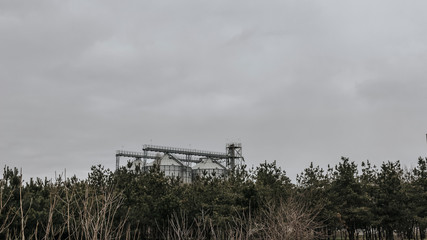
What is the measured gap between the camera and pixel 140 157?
70.1 m

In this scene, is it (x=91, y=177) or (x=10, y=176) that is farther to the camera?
(x=91, y=177)

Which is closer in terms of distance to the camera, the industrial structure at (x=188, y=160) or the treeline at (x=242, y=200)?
the treeline at (x=242, y=200)

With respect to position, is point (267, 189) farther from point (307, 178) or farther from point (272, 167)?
point (307, 178)

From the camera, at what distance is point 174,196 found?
22.6 meters

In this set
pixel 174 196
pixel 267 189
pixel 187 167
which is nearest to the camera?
pixel 174 196

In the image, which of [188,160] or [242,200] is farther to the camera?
[188,160]

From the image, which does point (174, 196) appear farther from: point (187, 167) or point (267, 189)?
point (187, 167)

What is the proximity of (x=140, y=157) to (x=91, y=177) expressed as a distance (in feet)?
146

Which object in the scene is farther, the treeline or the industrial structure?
the industrial structure

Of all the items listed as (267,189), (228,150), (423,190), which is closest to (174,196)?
(267,189)

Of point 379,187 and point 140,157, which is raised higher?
point 140,157

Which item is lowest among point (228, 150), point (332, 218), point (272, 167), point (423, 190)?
point (332, 218)

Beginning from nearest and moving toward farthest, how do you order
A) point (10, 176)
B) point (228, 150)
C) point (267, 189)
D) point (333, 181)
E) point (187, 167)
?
point (10, 176) < point (267, 189) < point (333, 181) < point (187, 167) < point (228, 150)

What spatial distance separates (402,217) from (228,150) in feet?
150
